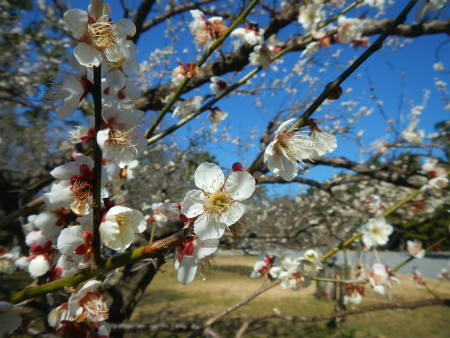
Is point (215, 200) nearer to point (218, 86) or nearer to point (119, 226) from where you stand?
point (119, 226)

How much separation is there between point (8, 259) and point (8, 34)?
5821mm

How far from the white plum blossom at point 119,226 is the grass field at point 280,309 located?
4.40 metres

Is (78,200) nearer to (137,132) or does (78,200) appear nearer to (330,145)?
(137,132)

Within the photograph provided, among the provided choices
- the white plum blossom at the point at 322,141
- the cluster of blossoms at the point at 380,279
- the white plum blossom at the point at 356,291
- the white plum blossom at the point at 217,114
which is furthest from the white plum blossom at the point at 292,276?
the white plum blossom at the point at 322,141

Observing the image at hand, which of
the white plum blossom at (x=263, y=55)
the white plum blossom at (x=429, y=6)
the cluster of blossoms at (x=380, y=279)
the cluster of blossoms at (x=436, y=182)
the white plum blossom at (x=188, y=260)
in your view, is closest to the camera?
the white plum blossom at (x=188, y=260)

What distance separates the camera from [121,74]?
2.61ft

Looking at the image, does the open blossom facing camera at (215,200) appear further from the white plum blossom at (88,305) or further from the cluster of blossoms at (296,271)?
the cluster of blossoms at (296,271)

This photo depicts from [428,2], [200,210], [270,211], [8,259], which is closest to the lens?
[200,210]

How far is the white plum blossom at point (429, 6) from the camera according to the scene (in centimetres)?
78

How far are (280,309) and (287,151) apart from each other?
6.57m

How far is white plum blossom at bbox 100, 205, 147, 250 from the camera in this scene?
0.59m

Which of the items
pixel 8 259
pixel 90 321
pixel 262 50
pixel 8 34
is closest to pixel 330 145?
pixel 90 321

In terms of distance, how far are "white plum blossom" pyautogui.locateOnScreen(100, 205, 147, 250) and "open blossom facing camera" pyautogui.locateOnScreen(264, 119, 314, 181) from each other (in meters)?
0.36

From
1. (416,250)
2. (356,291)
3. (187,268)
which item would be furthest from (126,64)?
(416,250)
